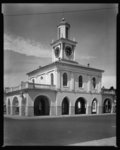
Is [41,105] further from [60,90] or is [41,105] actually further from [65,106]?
[65,106]

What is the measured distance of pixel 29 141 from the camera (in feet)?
23.1

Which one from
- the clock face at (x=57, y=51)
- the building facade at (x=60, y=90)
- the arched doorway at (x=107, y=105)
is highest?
the clock face at (x=57, y=51)

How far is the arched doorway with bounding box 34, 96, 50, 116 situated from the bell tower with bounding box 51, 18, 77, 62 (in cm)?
596

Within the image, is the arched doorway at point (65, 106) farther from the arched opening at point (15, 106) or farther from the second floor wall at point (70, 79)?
the arched opening at point (15, 106)

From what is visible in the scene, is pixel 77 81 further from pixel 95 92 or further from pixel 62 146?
pixel 62 146

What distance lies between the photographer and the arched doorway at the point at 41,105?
687 inches

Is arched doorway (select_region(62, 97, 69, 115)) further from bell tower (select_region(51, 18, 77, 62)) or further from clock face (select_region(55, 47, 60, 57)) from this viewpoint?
clock face (select_region(55, 47, 60, 57))

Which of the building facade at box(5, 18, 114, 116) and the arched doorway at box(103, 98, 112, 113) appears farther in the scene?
the arched doorway at box(103, 98, 112, 113)

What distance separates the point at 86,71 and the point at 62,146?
1440 centimetres

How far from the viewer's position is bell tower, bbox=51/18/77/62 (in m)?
20.7

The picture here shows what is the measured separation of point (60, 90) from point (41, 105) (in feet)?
9.18

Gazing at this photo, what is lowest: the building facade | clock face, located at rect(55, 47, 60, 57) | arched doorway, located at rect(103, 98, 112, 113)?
arched doorway, located at rect(103, 98, 112, 113)

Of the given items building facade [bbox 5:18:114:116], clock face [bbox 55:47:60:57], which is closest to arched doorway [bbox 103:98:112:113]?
building facade [bbox 5:18:114:116]

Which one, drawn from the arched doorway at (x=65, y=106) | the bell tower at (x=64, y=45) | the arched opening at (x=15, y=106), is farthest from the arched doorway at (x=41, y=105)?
the bell tower at (x=64, y=45)
